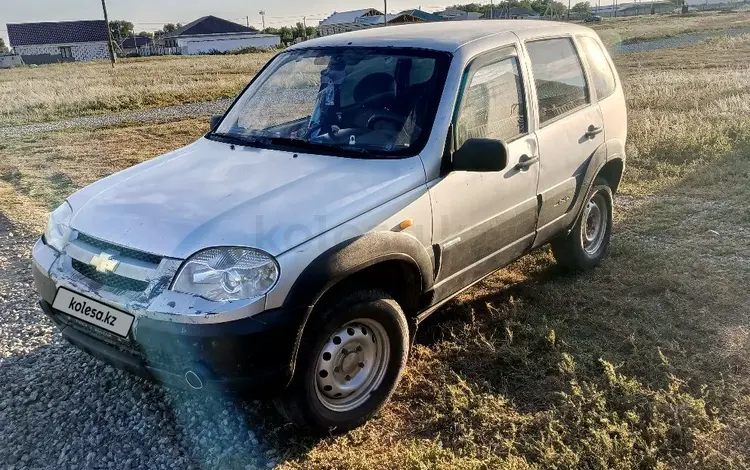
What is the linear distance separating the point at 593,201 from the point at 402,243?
99.9 inches

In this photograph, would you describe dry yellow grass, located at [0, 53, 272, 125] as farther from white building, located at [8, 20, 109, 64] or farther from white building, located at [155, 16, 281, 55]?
white building, located at [8, 20, 109, 64]

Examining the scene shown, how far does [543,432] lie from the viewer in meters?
3.12

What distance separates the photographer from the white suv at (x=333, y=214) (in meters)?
2.65

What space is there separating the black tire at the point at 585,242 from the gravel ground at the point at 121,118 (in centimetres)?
1328

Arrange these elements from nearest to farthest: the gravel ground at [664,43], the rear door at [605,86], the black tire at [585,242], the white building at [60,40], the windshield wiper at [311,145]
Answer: the windshield wiper at [311,145], the rear door at [605,86], the black tire at [585,242], the gravel ground at [664,43], the white building at [60,40]

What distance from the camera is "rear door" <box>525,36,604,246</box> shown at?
406 centimetres

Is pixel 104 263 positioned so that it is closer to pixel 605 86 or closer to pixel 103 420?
pixel 103 420

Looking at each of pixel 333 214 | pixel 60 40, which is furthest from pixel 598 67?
pixel 60 40

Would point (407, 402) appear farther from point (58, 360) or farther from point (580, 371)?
point (58, 360)

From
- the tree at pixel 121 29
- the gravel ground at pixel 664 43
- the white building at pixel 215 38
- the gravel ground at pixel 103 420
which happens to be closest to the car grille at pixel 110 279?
the gravel ground at pixel 103 420

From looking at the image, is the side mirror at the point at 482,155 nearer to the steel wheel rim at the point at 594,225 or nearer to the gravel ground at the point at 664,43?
the steel wheel rim at the point at 594,225

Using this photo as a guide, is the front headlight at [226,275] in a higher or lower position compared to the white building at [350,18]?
lower

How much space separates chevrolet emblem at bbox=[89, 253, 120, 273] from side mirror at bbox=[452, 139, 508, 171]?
175cm

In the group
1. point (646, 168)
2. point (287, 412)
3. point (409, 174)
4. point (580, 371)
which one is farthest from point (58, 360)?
point (646, 168)
